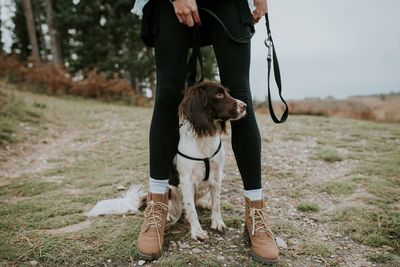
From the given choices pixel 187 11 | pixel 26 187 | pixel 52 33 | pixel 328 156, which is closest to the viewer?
pixel 187 11

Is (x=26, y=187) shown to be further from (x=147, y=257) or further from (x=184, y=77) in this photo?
(x=184, y=77)

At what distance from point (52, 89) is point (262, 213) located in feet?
36.5

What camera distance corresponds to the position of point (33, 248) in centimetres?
235

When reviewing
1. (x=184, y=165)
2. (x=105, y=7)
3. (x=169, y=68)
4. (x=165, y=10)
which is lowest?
(x=184, y=165)

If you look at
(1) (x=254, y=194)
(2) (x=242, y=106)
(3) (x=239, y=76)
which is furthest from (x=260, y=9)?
(1) (x=254, y=194)

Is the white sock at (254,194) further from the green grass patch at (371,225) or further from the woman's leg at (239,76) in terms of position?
the green grass patch at (371,225)

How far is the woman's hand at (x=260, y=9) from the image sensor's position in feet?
7.54

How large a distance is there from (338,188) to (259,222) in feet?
5.41

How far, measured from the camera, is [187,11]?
206 cm

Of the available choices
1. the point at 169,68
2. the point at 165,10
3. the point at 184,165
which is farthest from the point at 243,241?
the point at 165,10

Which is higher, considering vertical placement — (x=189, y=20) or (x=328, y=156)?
(x=189, y=20)

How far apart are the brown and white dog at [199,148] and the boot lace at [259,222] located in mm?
386

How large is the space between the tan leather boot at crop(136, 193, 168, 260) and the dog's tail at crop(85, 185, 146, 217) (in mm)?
542

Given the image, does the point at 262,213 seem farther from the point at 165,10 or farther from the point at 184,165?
the point at 165,10
